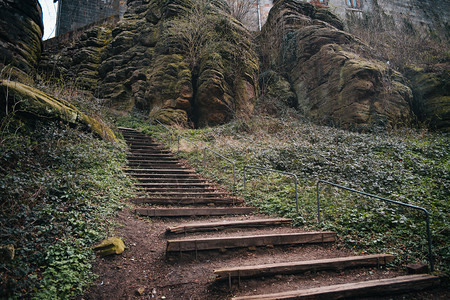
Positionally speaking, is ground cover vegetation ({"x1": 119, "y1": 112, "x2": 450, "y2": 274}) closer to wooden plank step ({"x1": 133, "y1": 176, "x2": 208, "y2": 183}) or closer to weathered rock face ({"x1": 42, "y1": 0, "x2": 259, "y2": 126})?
wooden plank step ({"x1": 133, "y1": 176, "x2": 208, "y2": 183})

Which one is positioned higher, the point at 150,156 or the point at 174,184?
the point at 150,156

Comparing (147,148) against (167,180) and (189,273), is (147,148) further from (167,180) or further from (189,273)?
(189,273)

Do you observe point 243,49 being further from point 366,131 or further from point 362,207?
point 362,207

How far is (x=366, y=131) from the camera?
12.8 m

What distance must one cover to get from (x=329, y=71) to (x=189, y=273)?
582 inches

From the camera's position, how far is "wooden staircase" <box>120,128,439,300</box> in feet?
10.1

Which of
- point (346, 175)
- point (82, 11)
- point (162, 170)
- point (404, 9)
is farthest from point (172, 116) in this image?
point (404, 9)

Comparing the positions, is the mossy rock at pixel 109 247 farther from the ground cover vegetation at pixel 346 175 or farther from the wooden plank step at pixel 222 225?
the ground cover vegetation at pixel 346 175

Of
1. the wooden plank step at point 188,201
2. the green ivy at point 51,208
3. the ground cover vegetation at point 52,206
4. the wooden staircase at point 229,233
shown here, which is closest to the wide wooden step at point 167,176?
the wooden staircase at point 229,233

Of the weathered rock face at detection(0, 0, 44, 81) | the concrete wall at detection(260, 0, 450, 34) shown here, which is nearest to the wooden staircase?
the weathered rock face at detection(0, 0, 44, 81)

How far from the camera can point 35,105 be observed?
20.0ft

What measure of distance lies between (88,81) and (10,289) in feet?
57.0

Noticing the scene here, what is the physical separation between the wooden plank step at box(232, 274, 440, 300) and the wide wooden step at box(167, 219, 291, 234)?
6.58ft

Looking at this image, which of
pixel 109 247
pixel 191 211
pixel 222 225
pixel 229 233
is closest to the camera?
pixel 109 247
